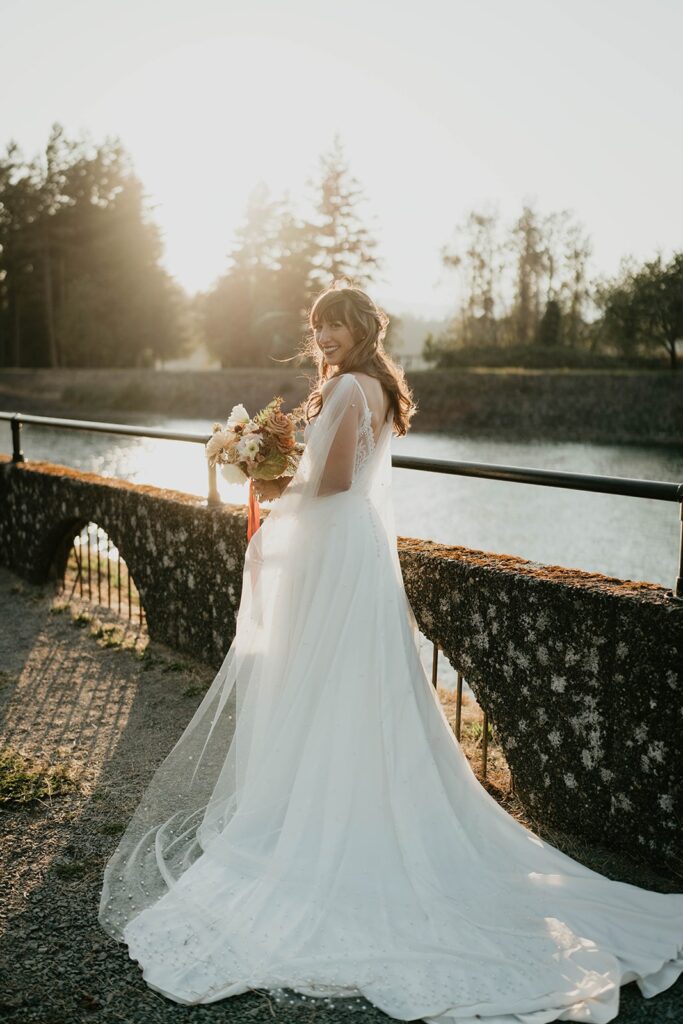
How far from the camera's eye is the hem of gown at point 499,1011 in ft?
8.14

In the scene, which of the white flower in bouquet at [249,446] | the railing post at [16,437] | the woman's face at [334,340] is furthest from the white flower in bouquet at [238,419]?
the railing post at [16,437]

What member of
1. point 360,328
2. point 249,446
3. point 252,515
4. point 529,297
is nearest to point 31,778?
point 252,515

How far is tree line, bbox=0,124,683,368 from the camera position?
51750 mm

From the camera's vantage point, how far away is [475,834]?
10.6ft

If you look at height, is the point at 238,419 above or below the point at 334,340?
below

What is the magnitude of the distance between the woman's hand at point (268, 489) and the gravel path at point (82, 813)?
4.91 feet

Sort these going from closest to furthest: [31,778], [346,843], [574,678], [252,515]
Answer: [346,843] → [574,678] → [31,778] → [252,515]

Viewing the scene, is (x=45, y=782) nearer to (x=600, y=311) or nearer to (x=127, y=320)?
(x=600, y=311)

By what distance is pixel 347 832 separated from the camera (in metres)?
3.11

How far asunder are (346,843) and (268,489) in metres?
1.50

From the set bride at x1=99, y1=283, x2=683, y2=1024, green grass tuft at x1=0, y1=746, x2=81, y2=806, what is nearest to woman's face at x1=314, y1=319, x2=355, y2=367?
bride at x1=99, y1=283, x2=683, y2=1024

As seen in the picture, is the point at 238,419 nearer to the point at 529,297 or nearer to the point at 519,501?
the point at 519,501

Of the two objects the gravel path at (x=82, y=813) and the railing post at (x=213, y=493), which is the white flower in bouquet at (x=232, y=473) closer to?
the gravel path at (x=82, y=813)

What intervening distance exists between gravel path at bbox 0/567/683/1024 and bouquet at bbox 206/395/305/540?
1.58 meters
